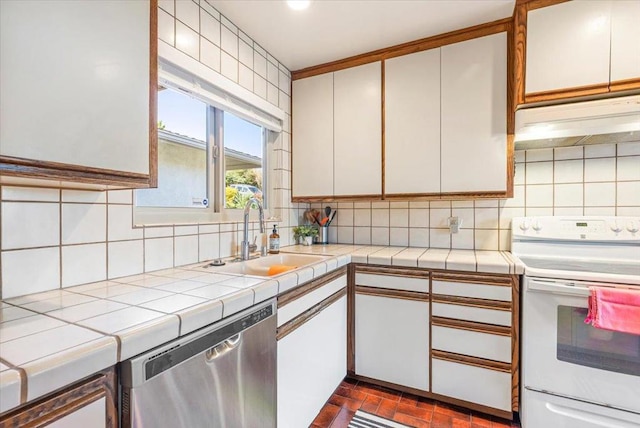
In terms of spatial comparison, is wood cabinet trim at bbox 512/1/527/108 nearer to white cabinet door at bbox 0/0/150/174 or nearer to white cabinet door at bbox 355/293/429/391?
white cabinet door at bbox 355/293/429/391

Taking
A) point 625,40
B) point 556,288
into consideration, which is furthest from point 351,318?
point 625,40

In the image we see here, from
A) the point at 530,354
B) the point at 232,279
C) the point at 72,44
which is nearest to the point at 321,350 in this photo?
the point at 232,279

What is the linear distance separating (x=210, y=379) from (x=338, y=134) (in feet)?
6.03

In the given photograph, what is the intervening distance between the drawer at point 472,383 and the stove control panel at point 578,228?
0.88 m

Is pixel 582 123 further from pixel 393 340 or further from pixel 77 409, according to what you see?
pixel 77 409

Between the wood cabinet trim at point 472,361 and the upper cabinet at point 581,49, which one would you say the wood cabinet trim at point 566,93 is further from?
the wood cabinet trim at point 472,361

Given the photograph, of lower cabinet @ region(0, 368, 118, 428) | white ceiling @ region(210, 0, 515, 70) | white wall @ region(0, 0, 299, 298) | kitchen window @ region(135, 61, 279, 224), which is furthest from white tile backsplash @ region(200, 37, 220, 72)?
lower cabinet @ region(0, 368, 118, 428)

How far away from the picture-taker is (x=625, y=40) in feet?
4.90

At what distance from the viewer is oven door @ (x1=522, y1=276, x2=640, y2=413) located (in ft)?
4.34

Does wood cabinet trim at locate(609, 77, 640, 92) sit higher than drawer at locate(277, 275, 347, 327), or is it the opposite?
wood cabinet trim at locate(609, 77, 640, 92)

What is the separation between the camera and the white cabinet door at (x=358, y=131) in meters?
2.17

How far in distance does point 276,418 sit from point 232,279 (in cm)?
61

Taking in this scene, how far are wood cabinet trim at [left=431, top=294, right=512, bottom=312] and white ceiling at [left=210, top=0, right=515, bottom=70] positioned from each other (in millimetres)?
1645

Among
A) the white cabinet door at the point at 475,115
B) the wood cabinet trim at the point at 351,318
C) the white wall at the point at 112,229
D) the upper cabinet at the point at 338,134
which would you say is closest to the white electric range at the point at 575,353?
the white cabinet door at the point at 475,115
